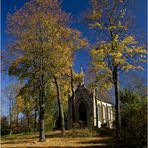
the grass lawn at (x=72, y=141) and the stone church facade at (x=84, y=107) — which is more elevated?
the stone church facade at (x=84, y=107)

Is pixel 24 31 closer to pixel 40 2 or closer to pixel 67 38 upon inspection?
pixel 40 2

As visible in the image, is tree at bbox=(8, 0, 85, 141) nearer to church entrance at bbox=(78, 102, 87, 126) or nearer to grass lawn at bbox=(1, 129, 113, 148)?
grass lawn at bbox=(1, 129, 113, 148)

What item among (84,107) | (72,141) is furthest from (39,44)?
(84,107)

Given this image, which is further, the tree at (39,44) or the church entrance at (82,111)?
the church entrance at (82,111)

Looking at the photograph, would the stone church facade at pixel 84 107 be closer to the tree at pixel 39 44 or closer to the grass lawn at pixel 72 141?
the grass lawn at pixel 72 141

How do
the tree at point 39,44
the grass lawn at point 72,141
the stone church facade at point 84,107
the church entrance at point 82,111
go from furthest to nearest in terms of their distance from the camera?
the church entrance at point 82,111
the stone church facade at point 84,107
the tree at point 39,44
the grass lawn at point 72,141

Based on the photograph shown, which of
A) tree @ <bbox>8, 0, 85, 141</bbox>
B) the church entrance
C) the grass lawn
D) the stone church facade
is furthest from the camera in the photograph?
the church entrance

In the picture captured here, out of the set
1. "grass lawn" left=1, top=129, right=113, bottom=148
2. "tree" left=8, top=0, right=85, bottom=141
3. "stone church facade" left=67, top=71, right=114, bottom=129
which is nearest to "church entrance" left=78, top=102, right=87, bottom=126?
"stone church facade" left=67, top=71, right=114, bottom=129

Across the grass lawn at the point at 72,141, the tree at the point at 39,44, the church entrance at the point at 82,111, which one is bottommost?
the grass lawn at the point at 72,141

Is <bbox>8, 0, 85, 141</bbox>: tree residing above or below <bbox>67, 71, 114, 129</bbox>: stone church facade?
above

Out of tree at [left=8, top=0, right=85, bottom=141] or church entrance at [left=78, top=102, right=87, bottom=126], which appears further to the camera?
church entrance at [left=78, top=102, right=87, bottom=126]

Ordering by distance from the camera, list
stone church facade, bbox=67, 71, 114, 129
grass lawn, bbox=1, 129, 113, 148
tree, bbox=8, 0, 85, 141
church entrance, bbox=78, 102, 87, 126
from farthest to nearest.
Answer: church entrance, bbox=78, 102, 87, 126 < stone church facade, bbox=67, 71, 114, 129 < tree, bbox=8, 0, 85, 141 < grass lawn, bbox=1, 129, 113, 148

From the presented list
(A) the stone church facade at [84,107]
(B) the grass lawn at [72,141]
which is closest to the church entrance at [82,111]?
(A) the stone church facade at [84,107]

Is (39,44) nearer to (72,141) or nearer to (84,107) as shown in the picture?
(72,141)
